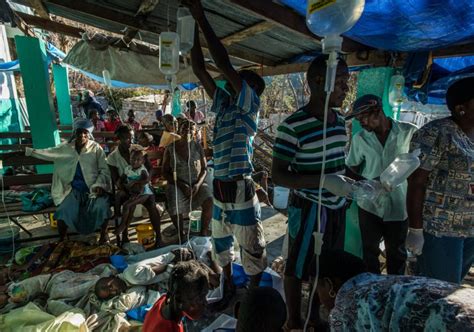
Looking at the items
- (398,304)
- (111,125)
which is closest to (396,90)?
(398,304)

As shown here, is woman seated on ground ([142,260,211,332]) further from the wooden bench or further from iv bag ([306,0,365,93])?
the wooden bench

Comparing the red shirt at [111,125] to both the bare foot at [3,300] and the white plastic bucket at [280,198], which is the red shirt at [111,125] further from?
the bare foot at [3,300]

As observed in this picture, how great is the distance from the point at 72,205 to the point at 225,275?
2.23 metres

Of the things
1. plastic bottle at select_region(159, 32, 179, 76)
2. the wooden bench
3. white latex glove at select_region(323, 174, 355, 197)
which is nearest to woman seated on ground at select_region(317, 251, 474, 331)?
white latex glove at select_region(323, 174, 355, 197)

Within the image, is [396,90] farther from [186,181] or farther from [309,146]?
[186,181]

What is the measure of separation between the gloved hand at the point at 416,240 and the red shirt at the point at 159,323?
1.49 meters

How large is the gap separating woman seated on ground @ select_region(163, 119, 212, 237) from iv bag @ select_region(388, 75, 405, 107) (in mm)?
2645

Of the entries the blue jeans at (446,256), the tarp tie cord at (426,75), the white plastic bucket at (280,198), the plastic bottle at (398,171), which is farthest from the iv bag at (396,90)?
the white plastic bucket at (280,198)

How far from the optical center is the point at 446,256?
176cm

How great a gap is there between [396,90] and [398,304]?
3.24 m

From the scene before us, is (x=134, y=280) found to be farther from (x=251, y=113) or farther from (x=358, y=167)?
(x=358, y=167)

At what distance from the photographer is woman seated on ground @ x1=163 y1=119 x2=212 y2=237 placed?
396cm

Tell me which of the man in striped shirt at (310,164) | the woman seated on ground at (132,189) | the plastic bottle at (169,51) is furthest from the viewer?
the woman seated on ground at (132,189)

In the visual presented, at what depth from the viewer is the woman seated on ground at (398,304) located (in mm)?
792
